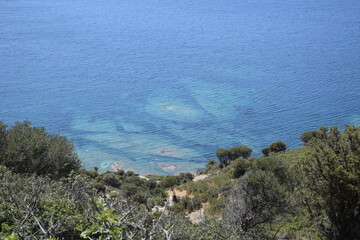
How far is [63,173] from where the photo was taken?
62.6ft

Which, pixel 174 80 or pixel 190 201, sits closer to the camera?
pixel 190 201

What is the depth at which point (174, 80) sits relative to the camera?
6053 cm

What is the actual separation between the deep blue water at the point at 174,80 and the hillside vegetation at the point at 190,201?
19.4 m

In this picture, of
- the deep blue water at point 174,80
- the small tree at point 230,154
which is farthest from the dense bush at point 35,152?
the small tree at point 230,154

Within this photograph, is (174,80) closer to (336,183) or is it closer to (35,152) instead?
(35,152)

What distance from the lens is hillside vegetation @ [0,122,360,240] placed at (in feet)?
21.6

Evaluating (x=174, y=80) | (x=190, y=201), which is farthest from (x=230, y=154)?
(x=174, y=80)

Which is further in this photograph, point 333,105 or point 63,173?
point 333,105

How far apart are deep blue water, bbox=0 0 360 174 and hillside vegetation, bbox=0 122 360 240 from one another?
19409 mm

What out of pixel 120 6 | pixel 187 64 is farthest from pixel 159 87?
pixel 120 6

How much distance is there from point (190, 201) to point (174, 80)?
40.5 metres

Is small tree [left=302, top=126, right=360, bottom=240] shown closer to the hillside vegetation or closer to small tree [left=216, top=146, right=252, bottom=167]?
the hillside vegetation

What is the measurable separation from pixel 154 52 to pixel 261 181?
61597 millimetres

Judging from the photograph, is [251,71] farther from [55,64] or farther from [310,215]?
[310,215]
